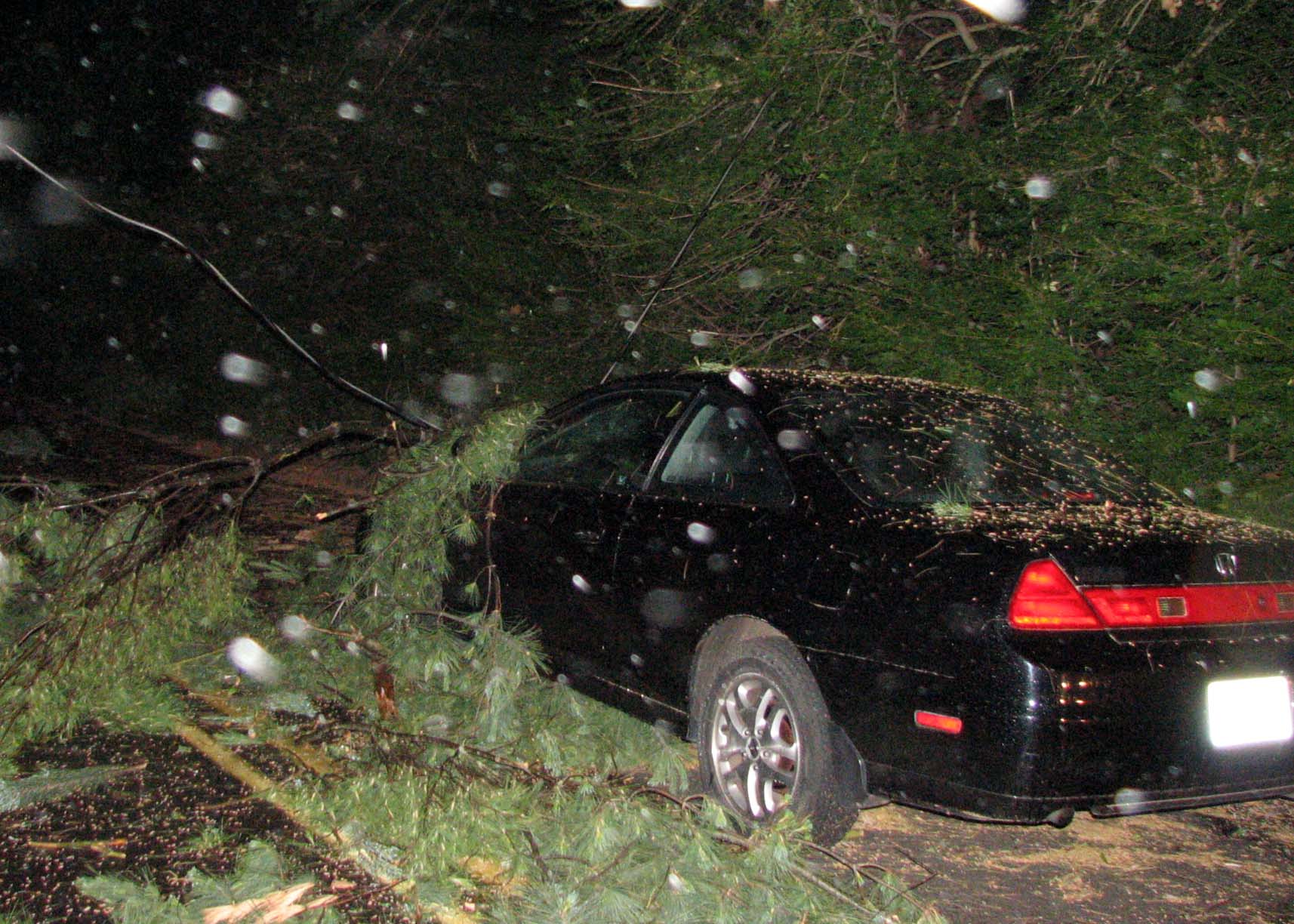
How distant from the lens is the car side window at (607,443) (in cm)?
450

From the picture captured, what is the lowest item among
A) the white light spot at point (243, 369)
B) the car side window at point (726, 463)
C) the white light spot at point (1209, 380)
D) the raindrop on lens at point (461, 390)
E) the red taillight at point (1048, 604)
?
the red taillight at point (1048, 604)

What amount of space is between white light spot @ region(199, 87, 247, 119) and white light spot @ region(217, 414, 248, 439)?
5037mm

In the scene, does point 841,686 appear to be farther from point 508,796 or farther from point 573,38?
point 573,38

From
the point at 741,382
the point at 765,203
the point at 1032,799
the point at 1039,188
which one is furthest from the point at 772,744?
the point at 765,203

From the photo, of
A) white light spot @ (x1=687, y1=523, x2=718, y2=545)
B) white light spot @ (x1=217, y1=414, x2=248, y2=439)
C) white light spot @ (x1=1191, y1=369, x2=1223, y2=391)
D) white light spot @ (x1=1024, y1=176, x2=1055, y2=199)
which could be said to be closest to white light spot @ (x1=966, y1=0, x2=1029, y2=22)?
white light spot @ (x1=1024, y1=176, x2=1055, y2=199)

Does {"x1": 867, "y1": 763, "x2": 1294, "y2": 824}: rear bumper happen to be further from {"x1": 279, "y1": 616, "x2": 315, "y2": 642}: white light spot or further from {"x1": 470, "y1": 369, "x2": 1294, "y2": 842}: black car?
{"x1": 279, "y1": 616, "x2": 315, "y2": 642}: white light spot

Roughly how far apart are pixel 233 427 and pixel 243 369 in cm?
118

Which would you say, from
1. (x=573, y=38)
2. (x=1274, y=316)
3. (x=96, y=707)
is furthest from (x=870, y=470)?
(x=573, y=38)

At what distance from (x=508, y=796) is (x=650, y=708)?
71 centimetres

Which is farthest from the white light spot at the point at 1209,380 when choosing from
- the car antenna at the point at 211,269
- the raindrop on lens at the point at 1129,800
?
the car antenna at the point at 211,269

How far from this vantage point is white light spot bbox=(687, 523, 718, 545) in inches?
155

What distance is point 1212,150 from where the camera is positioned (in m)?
5.59

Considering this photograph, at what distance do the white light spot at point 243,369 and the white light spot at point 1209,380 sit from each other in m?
14.4

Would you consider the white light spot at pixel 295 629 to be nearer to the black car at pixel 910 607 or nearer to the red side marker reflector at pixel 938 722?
the black car at pixel 910 607
